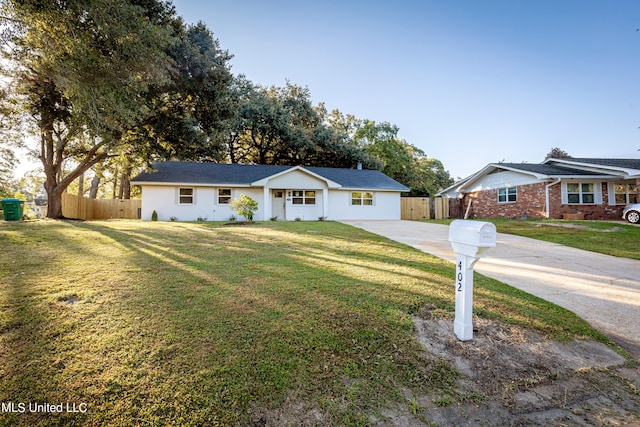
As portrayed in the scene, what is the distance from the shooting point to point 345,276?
421cm

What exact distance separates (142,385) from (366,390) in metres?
1.52

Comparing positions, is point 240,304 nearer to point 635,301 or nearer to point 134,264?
point 134,264

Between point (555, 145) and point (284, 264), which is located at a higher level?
point (555, 145)

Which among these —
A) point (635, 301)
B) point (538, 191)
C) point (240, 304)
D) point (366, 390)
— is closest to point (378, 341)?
point (366, 390)

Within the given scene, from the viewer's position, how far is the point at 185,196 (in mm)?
17297

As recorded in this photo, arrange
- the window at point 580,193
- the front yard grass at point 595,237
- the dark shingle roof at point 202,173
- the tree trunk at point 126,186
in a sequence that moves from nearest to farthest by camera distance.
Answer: the front yard grass at point 595,237 → the window at point 580,193 → the dark shingle roof at point 202,173 → the tree trunk at point 126,186

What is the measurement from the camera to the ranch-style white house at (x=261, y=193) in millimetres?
16969

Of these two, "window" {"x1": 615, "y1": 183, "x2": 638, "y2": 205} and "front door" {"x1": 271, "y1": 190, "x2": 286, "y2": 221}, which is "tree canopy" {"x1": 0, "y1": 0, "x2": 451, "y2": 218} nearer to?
"front door" {"x1": 271, "y1": 190, "x2": 286, "y2": 221}

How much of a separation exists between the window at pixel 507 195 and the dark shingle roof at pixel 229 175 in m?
6.71

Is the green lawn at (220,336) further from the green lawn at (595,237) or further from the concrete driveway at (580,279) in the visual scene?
the green lawn at (595,237)

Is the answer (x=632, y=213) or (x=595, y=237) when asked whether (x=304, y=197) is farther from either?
(x=632, y=213)

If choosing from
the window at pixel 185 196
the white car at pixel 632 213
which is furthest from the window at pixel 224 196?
the white car at pixel 632 213

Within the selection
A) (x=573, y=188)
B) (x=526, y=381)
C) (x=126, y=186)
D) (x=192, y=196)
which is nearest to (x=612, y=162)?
(x=573, y=188)

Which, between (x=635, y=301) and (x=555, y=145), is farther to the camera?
(x=555, y=145)
